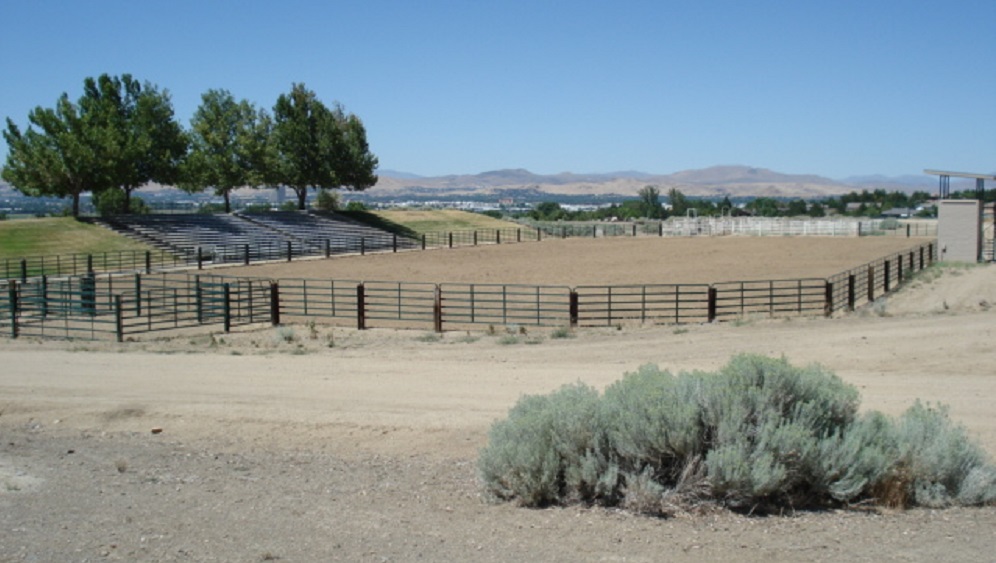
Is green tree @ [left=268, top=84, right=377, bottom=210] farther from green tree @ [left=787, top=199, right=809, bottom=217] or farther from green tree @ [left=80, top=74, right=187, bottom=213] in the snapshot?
green tree @ [left=787, top=199, right=809, bottom=217]

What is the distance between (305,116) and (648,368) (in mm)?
76361

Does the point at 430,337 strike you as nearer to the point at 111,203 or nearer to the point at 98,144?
the point at 98,144

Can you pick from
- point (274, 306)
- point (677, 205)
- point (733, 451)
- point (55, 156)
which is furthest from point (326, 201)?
point (677, 205)

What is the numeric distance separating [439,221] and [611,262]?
38.9m

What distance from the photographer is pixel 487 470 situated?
8.54m

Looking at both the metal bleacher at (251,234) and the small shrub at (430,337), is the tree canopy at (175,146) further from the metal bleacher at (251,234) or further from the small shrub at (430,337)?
the small shrub at (430,337)

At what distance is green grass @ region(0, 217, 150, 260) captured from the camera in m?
52.2

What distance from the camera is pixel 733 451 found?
7.82m

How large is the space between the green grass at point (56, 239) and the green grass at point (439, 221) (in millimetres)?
29725

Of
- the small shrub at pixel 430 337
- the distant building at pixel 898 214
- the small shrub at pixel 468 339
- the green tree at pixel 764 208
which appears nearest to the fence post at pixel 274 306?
the small shrub at pixel 430 337

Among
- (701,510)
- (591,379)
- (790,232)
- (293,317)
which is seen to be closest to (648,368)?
(701,510)

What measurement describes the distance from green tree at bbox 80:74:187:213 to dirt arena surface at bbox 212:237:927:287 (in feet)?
55.5

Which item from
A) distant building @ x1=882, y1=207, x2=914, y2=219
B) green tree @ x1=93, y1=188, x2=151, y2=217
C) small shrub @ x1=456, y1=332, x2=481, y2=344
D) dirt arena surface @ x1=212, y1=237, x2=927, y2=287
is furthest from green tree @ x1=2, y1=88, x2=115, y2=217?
distant building @ x1=882, y1=207, x2=914, y2=219

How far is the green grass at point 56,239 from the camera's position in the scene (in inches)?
2053
